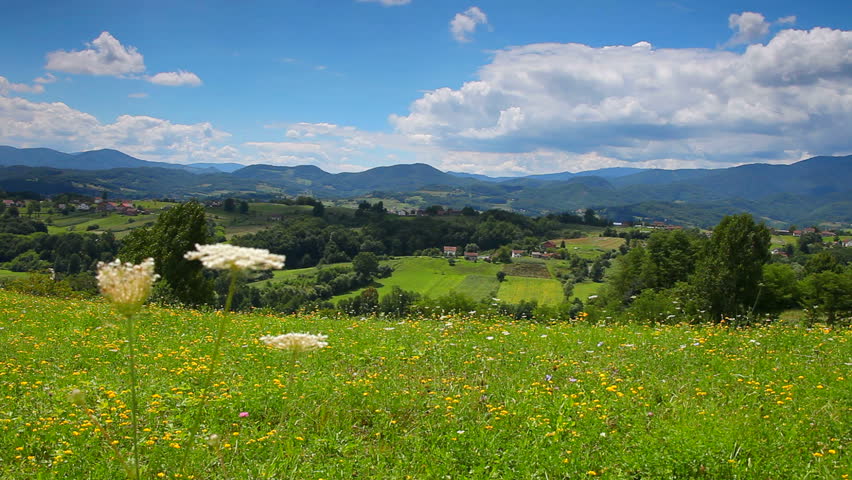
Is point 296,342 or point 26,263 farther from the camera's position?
point 26,263

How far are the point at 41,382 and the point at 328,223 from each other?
153484 mm

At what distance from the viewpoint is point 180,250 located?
Answer: 92.0ft

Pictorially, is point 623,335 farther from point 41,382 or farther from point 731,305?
point 731,305

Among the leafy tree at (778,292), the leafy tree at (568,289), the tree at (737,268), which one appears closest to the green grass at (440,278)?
the leafy tree at (568,289)

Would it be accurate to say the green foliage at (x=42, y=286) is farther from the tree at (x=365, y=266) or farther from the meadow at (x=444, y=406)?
the tree at (x=365, y=266)

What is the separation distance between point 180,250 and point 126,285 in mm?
28103

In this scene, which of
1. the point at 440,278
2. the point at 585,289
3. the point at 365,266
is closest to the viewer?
the point at 585,289

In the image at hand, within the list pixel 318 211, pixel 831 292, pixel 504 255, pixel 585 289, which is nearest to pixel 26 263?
pixel 318 211

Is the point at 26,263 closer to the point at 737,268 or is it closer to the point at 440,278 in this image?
the point at 440,278

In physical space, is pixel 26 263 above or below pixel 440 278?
above

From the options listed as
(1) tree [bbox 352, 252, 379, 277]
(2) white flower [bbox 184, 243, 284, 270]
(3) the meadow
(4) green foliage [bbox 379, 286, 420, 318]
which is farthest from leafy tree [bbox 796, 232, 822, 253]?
(2) white flower [bbox 184, 243, 284, 270]

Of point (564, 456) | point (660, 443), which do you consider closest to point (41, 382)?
point (564, 456)

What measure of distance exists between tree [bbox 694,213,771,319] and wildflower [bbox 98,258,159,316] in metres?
45.6

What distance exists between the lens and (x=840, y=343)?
10727 mm
